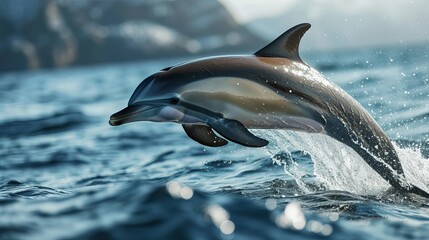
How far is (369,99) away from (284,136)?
8.36m

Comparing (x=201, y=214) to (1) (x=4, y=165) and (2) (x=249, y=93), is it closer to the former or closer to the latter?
(2) (x=249, y=93)

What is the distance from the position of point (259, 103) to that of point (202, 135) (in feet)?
2.10

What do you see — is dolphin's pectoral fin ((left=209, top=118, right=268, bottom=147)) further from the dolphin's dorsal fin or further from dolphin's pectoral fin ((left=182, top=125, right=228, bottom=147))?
the dolphin's dorsal fin

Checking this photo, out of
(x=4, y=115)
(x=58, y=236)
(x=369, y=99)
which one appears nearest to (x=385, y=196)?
(x=58, y=236)

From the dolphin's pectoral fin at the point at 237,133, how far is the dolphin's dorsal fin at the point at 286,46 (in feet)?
2.79

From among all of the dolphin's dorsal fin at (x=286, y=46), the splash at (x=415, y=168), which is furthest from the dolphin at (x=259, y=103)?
the splash at (x=415, y=168)

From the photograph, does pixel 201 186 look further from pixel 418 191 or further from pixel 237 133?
pixel 418 191

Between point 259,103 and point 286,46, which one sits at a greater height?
point 286,46

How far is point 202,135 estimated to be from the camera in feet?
20.9

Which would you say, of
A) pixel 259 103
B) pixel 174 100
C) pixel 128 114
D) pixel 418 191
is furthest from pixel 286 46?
pixel 418 191

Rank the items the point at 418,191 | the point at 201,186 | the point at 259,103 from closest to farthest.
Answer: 1. the point at 259,103
2. the point at 418,191
3. the point at 201,186

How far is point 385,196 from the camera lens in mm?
6223

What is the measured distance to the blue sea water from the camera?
4195 mm

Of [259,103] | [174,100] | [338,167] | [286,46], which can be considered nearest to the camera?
[174,100]
